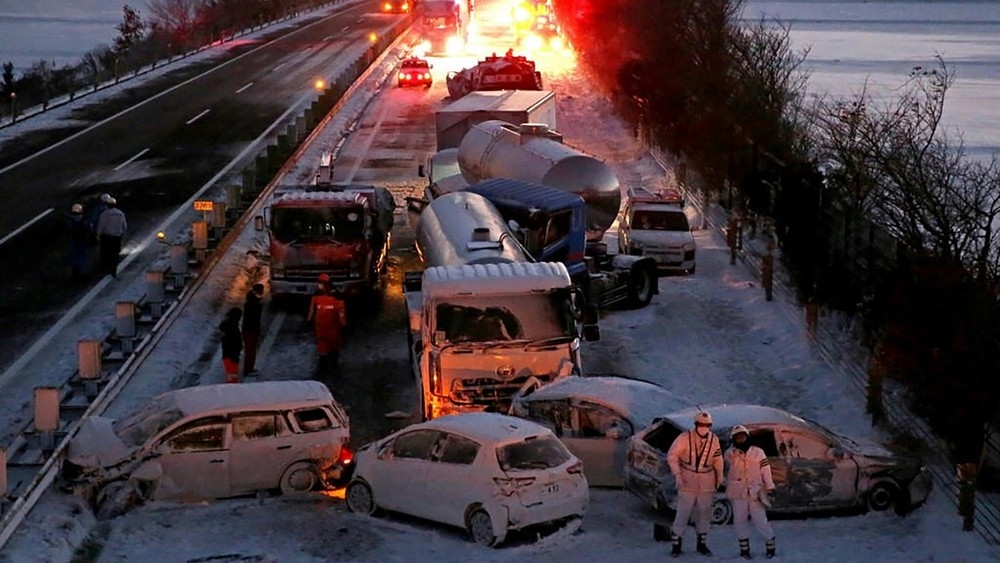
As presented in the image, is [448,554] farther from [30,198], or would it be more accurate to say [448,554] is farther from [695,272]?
[30,198]

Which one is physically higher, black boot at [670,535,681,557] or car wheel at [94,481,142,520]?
black boot at [670,535,681,557]

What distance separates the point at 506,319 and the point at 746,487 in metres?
5.77

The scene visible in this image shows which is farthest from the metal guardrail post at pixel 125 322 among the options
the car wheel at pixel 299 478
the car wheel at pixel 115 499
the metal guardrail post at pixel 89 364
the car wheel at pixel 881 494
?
the car wheel at pixel 881 494

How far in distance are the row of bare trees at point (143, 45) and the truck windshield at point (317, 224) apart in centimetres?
2859

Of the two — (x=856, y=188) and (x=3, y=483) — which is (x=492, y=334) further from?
(x=856, y=188)

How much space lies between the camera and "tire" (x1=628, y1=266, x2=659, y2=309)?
91.2ft

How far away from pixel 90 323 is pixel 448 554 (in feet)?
41.4

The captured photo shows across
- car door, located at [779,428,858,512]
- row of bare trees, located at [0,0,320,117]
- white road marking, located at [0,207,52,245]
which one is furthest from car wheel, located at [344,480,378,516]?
row of bare trees, located at [0,0,320,117]

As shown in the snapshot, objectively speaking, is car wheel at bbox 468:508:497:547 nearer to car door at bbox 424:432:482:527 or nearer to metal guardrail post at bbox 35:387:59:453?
car door at bbox 424:432:482:527

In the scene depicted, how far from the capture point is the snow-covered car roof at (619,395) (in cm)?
1733

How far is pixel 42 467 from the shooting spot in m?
16.3

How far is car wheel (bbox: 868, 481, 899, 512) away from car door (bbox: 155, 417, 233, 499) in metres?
7.04

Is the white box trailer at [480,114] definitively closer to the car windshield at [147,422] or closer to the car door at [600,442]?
the car door at [600,442]

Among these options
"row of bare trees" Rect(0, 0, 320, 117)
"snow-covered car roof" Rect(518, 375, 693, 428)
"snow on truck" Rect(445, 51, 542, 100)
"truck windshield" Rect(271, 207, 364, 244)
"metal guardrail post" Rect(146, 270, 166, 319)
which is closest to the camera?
"snow-covered car roof" Rect(518, 375, 693, 428)
